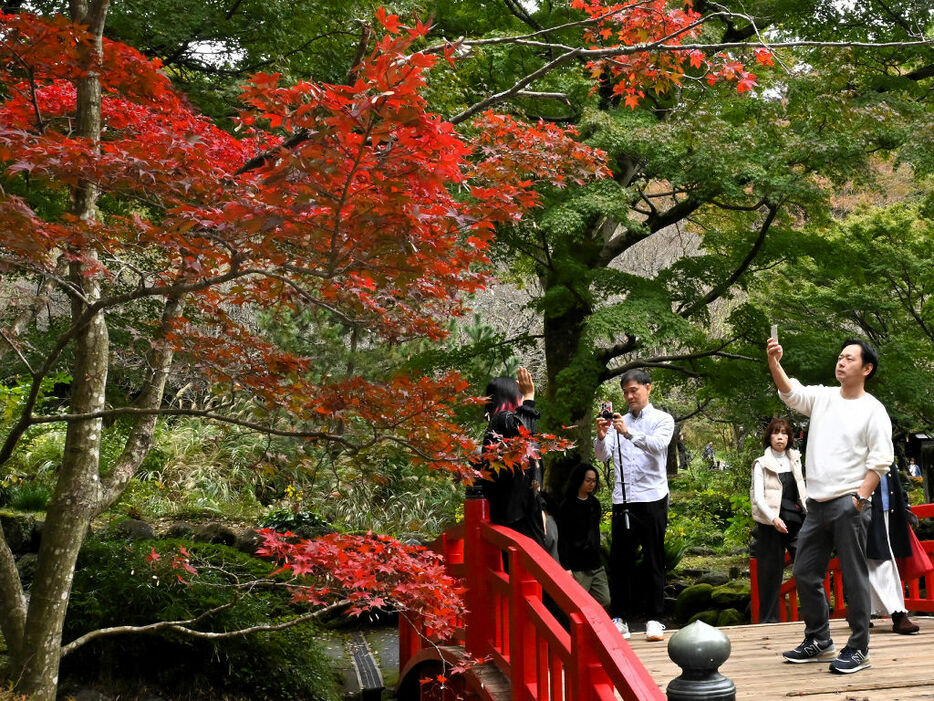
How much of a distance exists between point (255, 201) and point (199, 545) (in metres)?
5.06

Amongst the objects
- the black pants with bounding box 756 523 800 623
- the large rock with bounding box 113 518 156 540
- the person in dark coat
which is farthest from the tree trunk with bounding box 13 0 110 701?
the large rock with bounding box 113 518 156 540

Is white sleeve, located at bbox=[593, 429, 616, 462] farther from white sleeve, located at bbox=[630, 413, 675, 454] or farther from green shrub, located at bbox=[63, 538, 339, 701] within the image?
green shrub, located at bbox=[63, 538, 339, 701]

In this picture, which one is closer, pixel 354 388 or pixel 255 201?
pixel 255 201

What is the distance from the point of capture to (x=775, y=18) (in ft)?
34.3

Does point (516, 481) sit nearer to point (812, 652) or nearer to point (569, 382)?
point (812, 652)

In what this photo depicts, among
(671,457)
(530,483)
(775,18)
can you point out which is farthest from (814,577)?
(671,457)

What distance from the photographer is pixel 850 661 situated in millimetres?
4609

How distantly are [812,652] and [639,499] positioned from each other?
1.32 m

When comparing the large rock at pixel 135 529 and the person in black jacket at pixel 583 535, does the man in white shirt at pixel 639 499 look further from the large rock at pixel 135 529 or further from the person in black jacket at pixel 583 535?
Answer: the large rock at pixel 135 529

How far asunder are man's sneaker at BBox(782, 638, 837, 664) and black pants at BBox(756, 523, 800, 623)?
6.17ft

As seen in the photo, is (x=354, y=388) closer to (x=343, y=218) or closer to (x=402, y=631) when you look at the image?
(x=343, y=218)

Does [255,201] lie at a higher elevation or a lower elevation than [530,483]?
higher

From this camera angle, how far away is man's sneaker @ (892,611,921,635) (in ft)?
18.5

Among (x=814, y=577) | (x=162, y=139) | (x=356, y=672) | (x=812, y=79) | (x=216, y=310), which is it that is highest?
(x=812, y=79)
